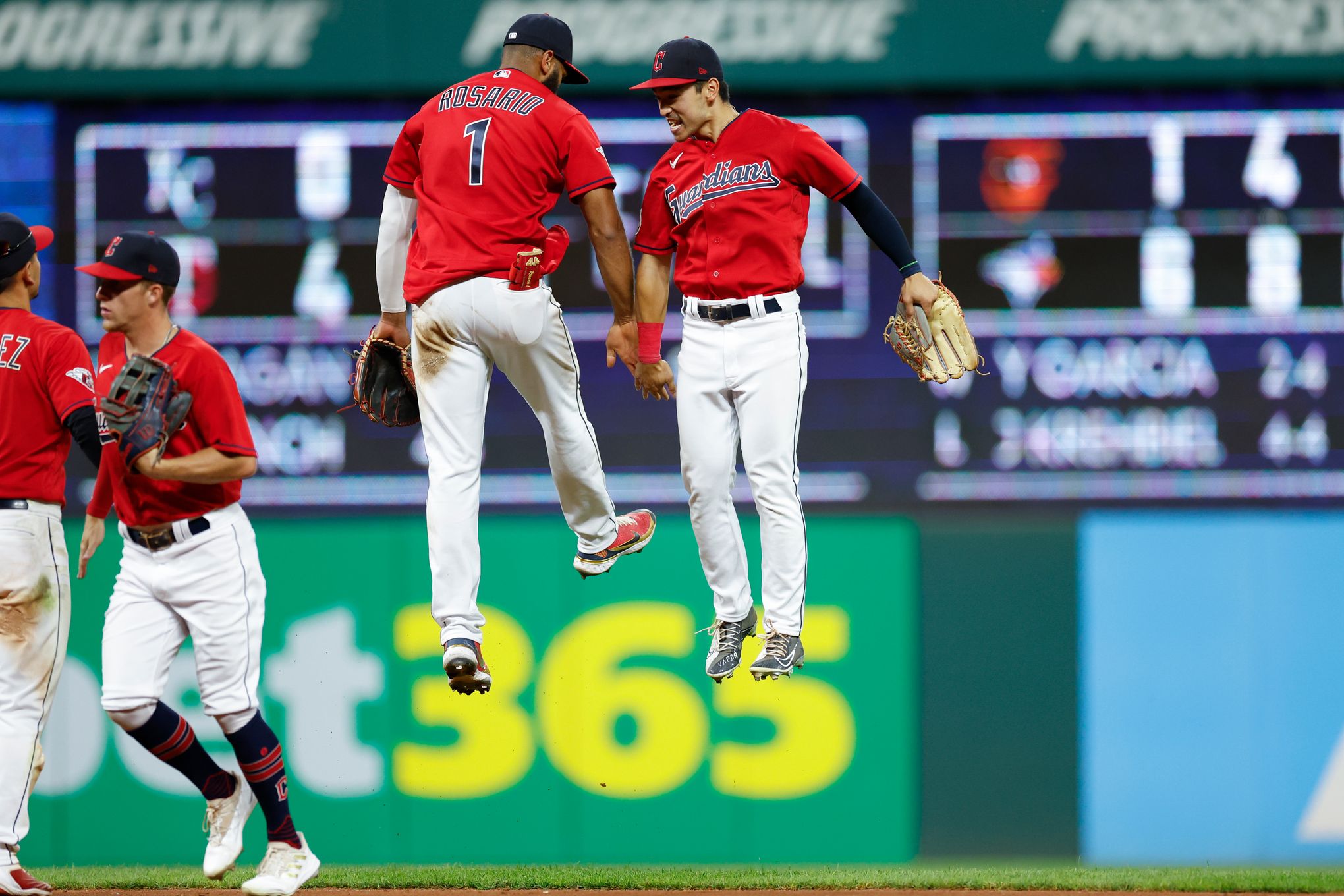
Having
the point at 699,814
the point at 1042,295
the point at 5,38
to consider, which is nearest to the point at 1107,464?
the point at 1042,295

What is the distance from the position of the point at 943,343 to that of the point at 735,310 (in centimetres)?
66

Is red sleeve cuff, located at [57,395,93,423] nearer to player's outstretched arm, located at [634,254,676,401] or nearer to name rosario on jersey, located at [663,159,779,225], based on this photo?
player's outstretched arm, located at [634,254,676,401]

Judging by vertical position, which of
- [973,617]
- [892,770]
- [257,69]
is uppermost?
[257,69]

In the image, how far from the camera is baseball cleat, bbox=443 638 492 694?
14.9 feet

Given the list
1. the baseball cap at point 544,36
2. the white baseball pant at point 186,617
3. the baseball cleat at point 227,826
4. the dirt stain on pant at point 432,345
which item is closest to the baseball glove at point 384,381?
the dirt stain on pant at point 432,345

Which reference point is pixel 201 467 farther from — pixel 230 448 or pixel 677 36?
pixel 677 36

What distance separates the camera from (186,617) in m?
4.83

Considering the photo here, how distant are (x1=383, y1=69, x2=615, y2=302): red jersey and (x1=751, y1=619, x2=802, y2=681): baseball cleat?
4.59 feet

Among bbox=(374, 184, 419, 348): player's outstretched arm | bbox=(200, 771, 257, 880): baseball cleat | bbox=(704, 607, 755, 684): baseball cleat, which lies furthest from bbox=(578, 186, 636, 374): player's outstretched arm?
bbox=(200, 771, 257, 880): baseball cleat

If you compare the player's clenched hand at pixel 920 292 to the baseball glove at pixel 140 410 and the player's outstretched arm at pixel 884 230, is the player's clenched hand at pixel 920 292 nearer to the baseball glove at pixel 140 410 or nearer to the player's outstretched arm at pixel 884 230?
the player's outstretched arm at pixel 884 230

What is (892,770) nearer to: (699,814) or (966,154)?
(699,814)

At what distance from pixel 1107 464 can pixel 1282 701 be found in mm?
1360

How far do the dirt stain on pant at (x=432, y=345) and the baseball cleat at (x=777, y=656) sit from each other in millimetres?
1301

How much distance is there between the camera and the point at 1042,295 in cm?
684
